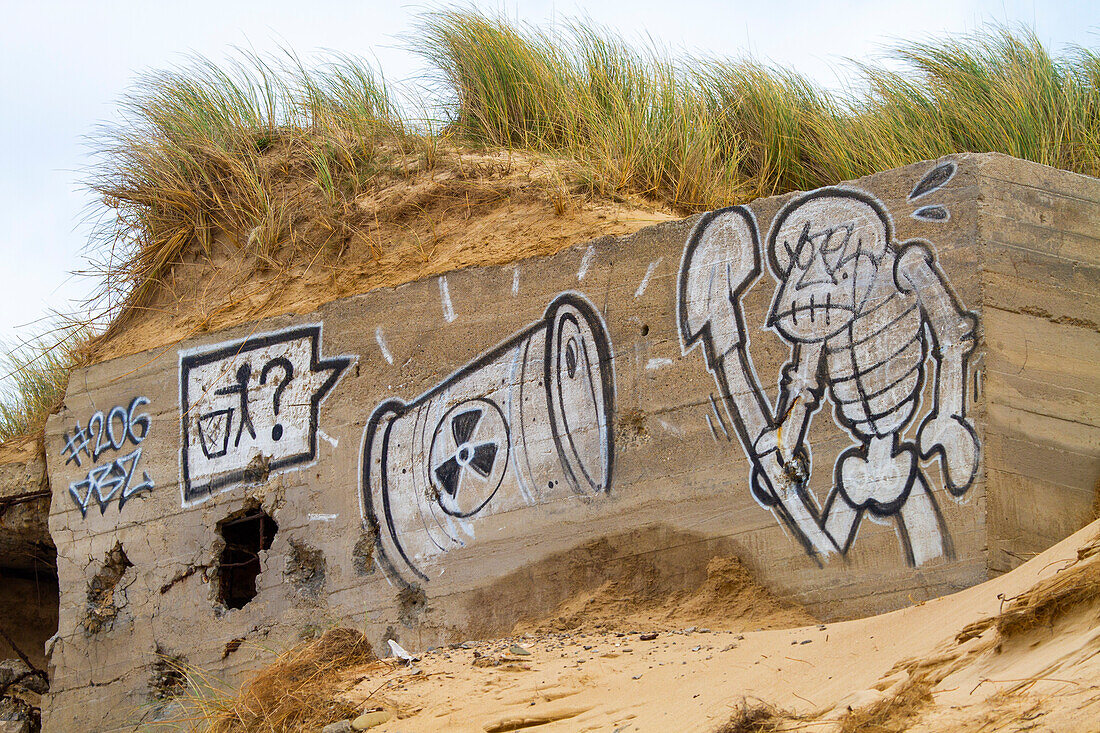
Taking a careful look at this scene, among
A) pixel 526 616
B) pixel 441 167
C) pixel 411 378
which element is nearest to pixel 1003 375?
pixel 526 616

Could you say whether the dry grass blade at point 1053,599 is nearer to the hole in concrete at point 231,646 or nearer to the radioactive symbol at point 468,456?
the radioactive symbol at point 468,456

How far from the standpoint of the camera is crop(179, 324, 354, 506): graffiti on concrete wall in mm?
7160

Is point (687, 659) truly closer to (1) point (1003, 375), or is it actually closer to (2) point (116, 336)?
(1) point (1003, 375)

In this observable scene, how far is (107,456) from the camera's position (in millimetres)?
7922

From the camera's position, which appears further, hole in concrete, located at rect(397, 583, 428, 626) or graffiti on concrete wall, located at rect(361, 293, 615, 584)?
hole in concrete, located at rect(397, 583, 428, 626)

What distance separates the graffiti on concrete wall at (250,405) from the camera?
23.5 feet

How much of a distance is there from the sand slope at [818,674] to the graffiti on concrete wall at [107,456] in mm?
3193

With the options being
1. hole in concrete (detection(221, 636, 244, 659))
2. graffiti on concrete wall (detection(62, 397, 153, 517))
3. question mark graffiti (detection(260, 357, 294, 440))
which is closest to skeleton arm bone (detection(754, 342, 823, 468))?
question mark graffiti (detection(260, 357, 294, 440))

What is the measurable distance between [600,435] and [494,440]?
658mm

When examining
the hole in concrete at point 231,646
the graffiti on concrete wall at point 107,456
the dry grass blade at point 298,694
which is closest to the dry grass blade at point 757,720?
the dry grass blade at point 298,694

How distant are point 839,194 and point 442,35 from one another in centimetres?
485

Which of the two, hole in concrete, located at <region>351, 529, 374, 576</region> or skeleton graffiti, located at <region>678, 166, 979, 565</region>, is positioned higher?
skeleton graffiti, located at <region>678, 166, 979, 565</region>

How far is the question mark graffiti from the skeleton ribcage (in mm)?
3392

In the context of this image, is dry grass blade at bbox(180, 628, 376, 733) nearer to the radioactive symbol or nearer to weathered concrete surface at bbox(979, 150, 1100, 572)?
the radioactive symbol
